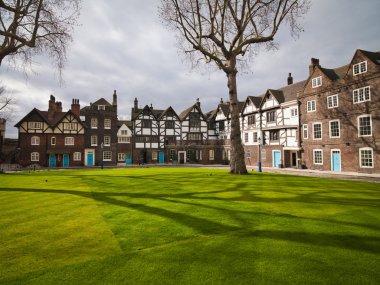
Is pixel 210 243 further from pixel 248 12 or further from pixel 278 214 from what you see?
pixel 248 12

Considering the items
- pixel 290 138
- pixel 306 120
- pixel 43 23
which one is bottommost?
pixel 290 138

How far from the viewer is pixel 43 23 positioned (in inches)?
607

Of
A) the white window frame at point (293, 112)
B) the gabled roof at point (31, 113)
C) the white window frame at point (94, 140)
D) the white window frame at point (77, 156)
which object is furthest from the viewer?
the white window frame at point (94, 140)

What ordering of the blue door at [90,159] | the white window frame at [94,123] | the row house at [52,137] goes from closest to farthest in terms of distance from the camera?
the row house at [52,137] → the blue door at [90,159] → the white window frame at [94,123]

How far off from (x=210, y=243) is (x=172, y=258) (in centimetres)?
94

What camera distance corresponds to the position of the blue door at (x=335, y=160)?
26.3 m

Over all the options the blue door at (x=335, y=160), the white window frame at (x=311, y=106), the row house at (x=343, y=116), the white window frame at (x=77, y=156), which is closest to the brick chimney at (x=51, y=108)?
→ the white window frame at (x=77, y=156)

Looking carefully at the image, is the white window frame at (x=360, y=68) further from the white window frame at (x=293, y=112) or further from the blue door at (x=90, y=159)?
the blue door at (x=90, y=159)

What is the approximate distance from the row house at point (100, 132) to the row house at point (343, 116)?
30.9 metres

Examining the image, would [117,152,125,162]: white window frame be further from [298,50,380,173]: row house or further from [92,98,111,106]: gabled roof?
[298,50,380,173]: row house

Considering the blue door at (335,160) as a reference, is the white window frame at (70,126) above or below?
above

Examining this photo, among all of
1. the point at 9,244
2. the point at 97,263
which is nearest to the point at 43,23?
the point at 9,244

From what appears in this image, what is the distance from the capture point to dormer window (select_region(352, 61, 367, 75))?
2333 cm

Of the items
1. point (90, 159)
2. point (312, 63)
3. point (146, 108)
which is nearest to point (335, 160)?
point (312, 63)
